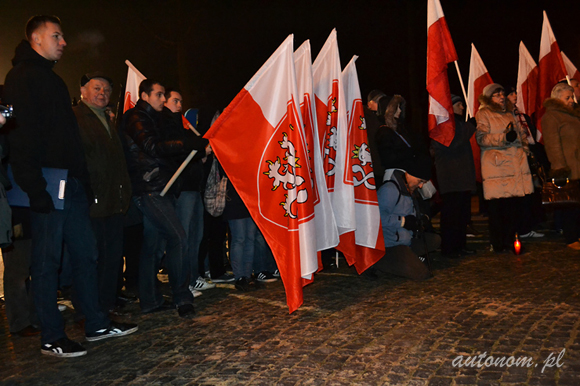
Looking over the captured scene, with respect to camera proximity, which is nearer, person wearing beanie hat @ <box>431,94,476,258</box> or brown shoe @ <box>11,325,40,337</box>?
brown shoe @ <box>11,325,40,337</box>

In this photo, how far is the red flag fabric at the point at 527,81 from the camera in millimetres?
10117

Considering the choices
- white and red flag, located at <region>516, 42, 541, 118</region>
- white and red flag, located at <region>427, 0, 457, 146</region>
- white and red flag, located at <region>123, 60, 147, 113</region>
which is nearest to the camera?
white and red flag, located at <region>427, 0, 457, 146</region>

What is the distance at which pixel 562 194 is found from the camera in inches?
293

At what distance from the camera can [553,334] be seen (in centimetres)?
411

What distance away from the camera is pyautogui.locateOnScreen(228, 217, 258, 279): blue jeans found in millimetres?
6367

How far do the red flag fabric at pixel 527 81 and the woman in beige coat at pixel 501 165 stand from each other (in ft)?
8.88

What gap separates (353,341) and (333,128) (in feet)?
8.48

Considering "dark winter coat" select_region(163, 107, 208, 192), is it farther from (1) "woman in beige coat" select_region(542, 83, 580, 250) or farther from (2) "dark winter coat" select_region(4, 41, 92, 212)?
(1) "woman in beige coat" select_region(542, 83, 580, 250)

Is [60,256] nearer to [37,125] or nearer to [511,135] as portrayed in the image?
[37,125]

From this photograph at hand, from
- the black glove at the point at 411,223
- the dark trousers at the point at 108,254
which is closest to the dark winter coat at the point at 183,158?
the dark trousers at the point at 108,254

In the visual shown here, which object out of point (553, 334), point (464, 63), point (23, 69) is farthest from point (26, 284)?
point (464, 63)

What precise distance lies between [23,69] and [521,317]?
4.07 m

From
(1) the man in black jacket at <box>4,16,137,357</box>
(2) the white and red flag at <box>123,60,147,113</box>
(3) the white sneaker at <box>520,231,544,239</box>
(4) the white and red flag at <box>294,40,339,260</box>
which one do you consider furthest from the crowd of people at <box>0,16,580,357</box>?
(2) the white and red flag at <box>123,60,147,113</box>

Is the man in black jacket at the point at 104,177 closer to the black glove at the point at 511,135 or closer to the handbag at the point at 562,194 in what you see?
the black glove at the point at 511,135
